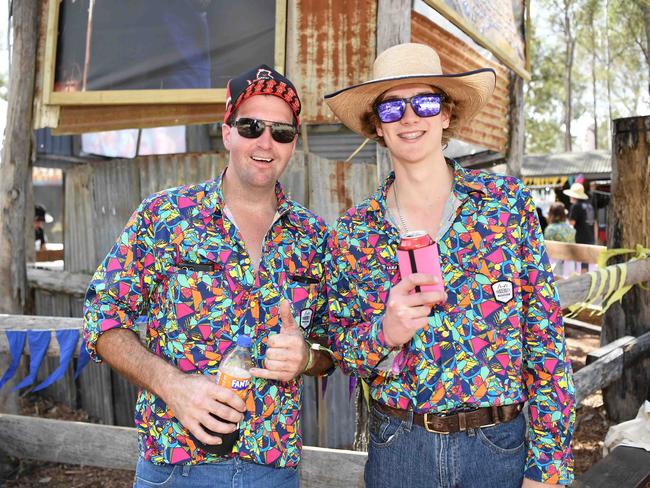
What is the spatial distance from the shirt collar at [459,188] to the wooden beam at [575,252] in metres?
4.70

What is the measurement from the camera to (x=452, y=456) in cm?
187

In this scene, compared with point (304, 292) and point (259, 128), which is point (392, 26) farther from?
point (304, 292)

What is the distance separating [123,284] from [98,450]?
1664 millimetres

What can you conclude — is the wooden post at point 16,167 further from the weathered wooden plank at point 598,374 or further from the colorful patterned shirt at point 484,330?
the weathered wooden plank at point 598,374

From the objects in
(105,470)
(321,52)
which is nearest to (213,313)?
(321,52)

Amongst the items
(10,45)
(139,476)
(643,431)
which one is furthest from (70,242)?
(643,431)

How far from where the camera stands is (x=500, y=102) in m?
7.21

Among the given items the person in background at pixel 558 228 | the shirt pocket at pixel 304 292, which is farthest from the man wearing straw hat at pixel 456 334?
the person in background at pixel 558 228

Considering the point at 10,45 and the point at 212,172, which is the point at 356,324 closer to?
the point at 212,172

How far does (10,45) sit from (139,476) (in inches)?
177

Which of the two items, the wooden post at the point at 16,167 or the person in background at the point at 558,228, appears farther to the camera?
the person in background at the point at 558,228

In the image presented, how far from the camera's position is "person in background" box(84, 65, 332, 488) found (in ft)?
6.42

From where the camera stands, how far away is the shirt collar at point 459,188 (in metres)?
1.97

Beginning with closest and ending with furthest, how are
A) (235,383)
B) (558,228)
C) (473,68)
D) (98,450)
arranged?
(235,383) → (98,450) → (473,68) → (558,228)
